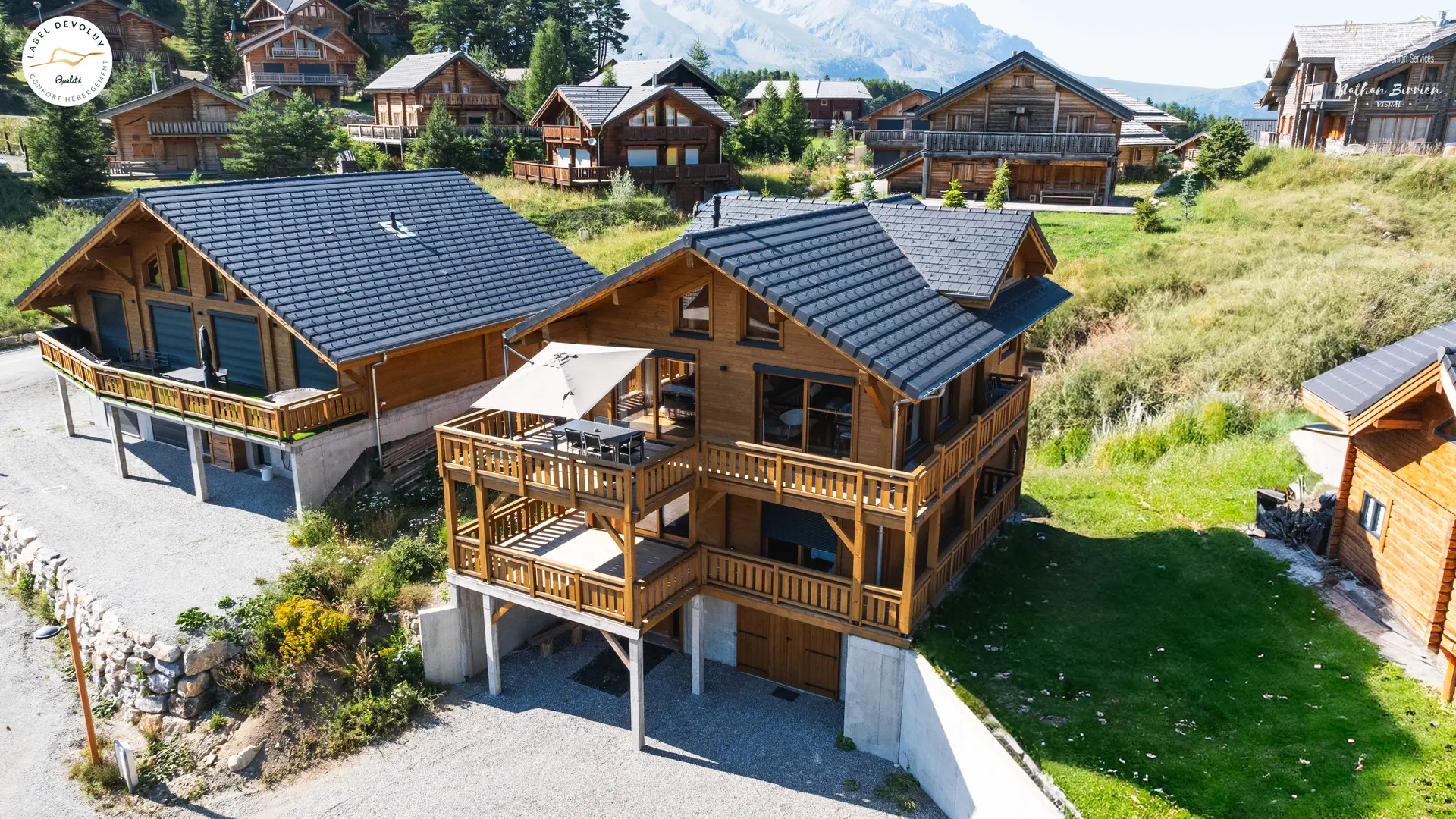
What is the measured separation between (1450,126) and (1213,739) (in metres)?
47.1

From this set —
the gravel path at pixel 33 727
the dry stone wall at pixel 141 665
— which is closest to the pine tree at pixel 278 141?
the gravel path at pixel 33 727

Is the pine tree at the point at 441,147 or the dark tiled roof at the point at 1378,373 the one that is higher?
the pine tree at the point at 441,147

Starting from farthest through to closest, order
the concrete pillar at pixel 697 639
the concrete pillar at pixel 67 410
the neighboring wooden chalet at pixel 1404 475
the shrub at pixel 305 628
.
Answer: the concrete pillar at pixel 67 410
the concrete pillar at pixel 697 639
the shrub at pixel 305 628
the neighboring wooden chalet at pixel 1404 475

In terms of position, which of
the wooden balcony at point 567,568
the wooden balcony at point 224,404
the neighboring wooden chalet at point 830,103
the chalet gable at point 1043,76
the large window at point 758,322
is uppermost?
the neighboring wooden chalet at point 830,103

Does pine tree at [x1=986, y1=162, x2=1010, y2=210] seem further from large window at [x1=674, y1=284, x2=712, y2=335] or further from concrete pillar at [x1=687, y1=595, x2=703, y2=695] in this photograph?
concrete pillar at [x1=687, y1=595, x2=703, y2=695]

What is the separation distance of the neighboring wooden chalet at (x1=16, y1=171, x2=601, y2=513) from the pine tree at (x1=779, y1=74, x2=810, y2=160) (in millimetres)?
42304

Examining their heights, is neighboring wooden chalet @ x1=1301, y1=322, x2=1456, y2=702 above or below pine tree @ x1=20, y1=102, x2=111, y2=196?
below

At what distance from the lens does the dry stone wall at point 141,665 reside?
697 inches

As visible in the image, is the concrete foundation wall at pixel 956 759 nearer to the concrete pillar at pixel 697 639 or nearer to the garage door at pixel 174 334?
the concrete pillar at pixel 697 639

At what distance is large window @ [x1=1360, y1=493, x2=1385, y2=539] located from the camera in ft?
56.3

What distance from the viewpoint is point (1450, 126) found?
46.7 meters

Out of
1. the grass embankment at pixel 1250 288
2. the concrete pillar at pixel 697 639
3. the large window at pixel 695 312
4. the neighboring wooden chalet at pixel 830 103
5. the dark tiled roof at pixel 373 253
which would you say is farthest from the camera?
the neighboring wooden chalet at pixel 830 103

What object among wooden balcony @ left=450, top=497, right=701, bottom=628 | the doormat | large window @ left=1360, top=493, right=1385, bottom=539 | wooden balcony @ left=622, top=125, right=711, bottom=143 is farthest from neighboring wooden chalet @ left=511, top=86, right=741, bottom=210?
large window @ left=1360, top=493, right=1385, bottom=539

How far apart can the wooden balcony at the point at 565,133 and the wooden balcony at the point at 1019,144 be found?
62.0 feet
